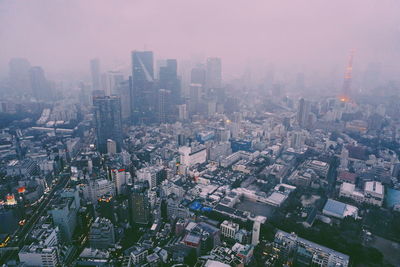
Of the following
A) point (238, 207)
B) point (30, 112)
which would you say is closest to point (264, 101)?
point (238, 207)

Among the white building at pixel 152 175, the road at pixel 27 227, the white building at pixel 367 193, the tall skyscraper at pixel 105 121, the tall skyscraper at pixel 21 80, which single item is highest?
the tall skyscraper at pixel 21 80

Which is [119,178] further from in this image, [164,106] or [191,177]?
[164,106]

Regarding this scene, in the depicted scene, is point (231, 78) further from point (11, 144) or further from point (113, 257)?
point (113, 257)

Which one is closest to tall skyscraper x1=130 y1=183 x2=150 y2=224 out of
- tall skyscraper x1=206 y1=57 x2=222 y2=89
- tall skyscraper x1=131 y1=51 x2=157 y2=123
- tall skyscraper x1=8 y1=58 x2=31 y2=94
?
tall skyscraper x1=131 y1=51 x2=157 y2=123

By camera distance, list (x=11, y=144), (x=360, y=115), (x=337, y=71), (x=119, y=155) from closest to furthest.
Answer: (x=119, y=155) → (x=11, y=144) → (x=360, y=115) → (x=337, y=71)

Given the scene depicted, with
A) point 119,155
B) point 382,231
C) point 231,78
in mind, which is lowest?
point 382,231

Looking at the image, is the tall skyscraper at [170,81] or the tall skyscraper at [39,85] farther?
the tall skyscraper at [39,85]

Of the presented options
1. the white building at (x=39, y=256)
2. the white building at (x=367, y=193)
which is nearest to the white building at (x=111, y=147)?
the white building at (x=39, y=256)

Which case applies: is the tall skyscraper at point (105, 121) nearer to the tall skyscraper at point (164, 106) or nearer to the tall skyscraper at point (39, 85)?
the tall skyscraper at point (164, 106)

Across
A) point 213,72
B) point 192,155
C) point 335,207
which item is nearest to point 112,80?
point 213,72
